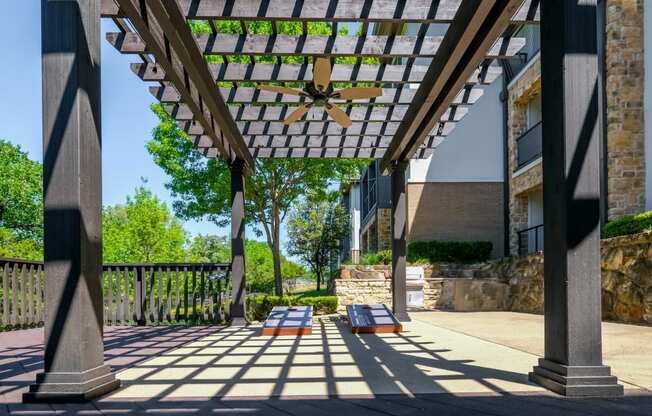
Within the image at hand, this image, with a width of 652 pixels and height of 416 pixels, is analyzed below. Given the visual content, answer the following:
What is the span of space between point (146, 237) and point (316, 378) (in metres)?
23.3

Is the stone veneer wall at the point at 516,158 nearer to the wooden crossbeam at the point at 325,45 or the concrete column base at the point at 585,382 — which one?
the wooden crossbeam at the point at 325,45

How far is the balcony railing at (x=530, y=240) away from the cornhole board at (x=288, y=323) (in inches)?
272

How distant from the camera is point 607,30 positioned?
351 inches

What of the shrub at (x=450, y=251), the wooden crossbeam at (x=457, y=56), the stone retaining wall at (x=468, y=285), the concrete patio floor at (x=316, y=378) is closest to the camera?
the concrete patio floor at (x=316, y=378)

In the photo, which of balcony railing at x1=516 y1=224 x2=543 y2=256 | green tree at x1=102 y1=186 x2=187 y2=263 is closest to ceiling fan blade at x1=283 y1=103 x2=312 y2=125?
balcony railing at x1=516 y1=224 x2=543 y2=256

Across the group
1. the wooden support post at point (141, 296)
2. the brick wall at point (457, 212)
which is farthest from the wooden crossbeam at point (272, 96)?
the brick wall at point (457, 212)

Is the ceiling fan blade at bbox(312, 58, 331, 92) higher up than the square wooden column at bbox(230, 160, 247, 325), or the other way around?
the ceiling fan blade at bbox(312, 58, 331, 92)

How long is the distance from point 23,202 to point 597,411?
121ft

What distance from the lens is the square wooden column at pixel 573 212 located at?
311 centimetres

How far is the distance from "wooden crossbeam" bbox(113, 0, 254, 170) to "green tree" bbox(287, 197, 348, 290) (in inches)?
528

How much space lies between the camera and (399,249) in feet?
29.6

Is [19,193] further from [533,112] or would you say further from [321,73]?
[321,73]

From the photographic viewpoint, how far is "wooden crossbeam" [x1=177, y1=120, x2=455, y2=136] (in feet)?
26.5

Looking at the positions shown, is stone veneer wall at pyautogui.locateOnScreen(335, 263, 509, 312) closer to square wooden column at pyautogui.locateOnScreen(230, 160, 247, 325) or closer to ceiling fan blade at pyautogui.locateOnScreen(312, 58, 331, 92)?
square wooden column at pyautogui.locateOnScreen(230, 160, 247, 325)
